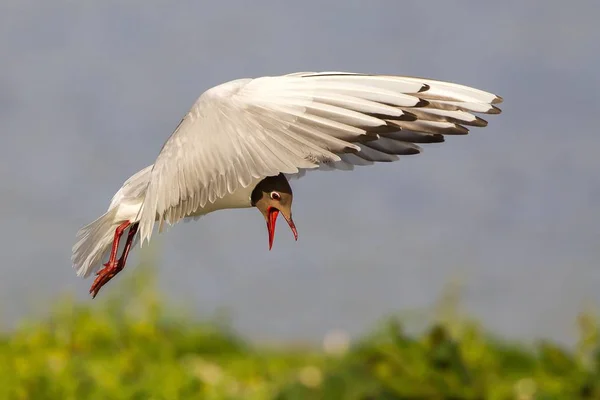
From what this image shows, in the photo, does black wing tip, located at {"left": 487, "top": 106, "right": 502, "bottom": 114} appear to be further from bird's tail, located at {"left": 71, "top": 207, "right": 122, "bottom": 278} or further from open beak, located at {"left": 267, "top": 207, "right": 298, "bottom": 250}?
bird's tail, located at {"left": 71, "top": 207, "right": 122, "bottom": 278}

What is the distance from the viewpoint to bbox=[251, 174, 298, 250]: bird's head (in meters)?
1.74

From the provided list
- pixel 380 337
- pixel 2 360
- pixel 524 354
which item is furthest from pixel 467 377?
pixel 2 360

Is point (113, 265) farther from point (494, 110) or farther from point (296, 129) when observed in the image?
point (494, 110)

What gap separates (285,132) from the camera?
5.72 feet

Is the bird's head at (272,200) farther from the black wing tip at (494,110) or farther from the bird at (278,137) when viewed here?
the black wing tip at (494,110)

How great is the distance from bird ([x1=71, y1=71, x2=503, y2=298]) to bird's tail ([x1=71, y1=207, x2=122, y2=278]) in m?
0.05

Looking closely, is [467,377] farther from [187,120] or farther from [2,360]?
[2,360]

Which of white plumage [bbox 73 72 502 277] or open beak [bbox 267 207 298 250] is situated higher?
white plumage [bbox 73 72 502 277]

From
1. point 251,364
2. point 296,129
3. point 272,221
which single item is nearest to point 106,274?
point 272,221

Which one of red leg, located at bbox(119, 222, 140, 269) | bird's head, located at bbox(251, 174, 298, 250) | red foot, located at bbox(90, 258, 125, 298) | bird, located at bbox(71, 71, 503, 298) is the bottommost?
red foot, located at bbox(90, 258, 125, 298)

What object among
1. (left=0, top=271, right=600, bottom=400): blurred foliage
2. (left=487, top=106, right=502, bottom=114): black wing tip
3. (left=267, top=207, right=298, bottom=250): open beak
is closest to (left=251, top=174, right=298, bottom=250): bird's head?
(left=267, top=207, right=298, bottom=250): open beak

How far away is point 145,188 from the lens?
6.10ft

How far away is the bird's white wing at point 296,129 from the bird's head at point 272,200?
0.15 ft

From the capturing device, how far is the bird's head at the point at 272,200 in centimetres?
174
